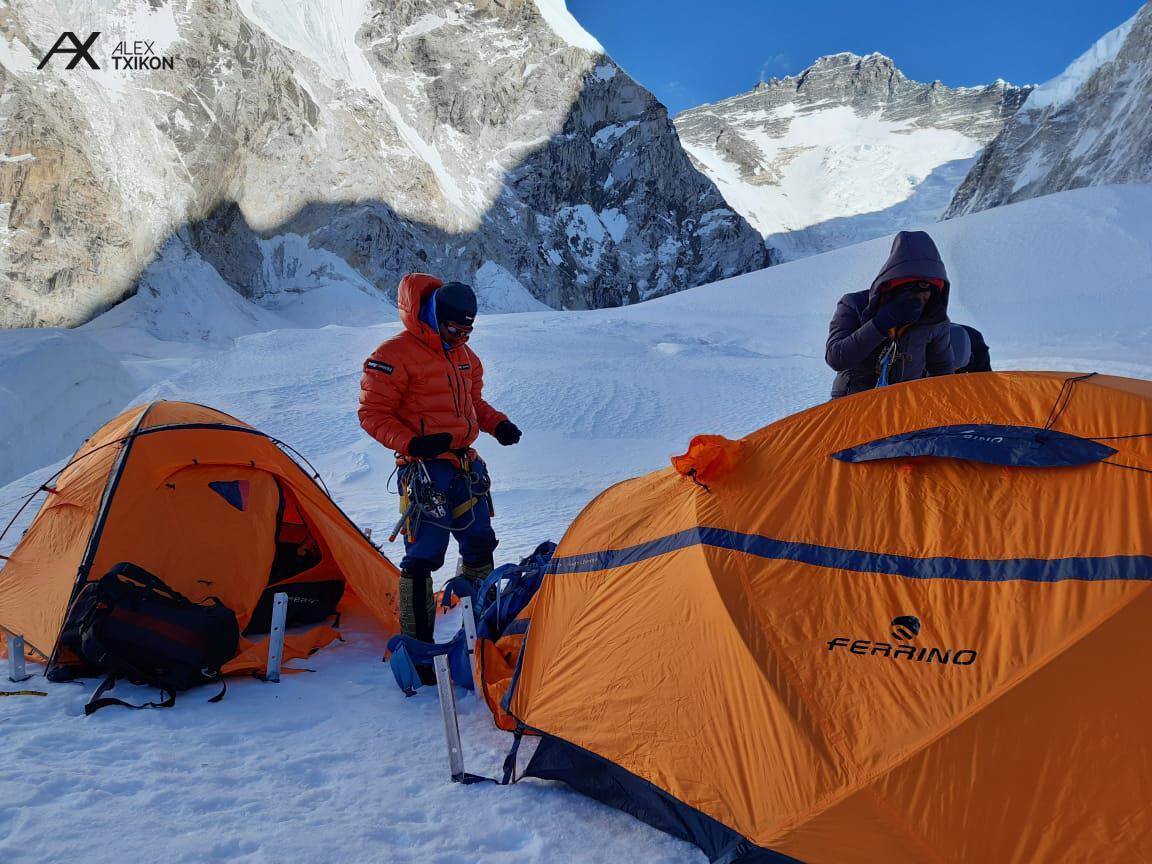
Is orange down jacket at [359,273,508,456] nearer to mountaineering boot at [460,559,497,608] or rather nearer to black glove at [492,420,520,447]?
black glove at [492,420,520,447]

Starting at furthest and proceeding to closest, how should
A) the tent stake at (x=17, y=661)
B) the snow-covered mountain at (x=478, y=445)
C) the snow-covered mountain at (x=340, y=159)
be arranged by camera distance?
the snow-covered mountain at (x=340, y=159)
the tent stake at (x=17, y=661)
the snow-covered mountain at (x=478, y=445)

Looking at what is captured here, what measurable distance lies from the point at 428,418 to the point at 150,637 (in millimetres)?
1418

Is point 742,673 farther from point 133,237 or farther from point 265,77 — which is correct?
point 265,77

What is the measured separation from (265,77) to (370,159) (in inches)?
232

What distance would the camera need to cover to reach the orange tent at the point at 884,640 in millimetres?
1593

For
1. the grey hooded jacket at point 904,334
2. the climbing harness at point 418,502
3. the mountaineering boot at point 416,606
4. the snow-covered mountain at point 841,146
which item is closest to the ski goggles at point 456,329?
the climbing harness at point 418,502

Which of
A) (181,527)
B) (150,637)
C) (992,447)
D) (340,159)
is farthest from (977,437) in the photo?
(340,159)

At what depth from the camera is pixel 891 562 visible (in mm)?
2055

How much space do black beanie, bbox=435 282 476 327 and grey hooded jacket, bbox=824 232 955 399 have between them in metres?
1.66

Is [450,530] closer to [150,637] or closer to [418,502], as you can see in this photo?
[418,502]

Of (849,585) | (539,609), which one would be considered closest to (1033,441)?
(849,585)

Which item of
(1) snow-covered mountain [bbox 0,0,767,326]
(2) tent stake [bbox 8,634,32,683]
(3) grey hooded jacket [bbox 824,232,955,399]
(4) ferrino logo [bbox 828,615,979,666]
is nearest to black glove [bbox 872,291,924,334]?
(3) grey hooded jacket [bbox 824,232,955,399]

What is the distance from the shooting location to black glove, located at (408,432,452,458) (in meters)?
3.08

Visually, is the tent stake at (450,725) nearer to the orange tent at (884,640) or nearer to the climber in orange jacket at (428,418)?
the orange tent at (884,640)
